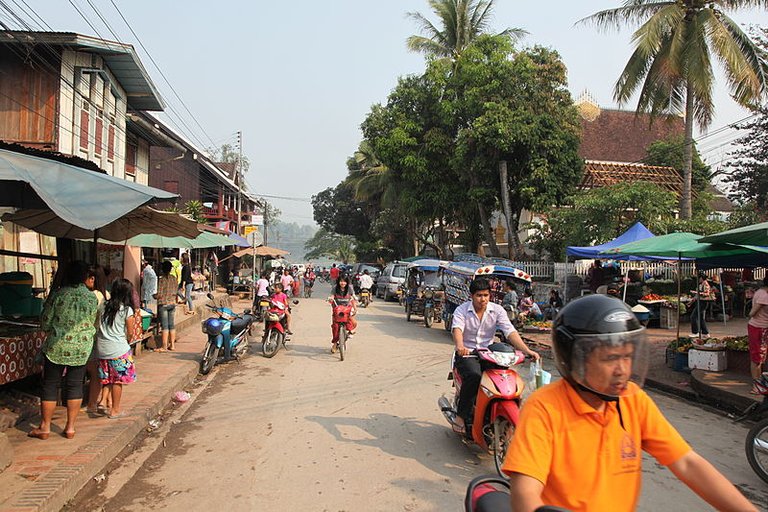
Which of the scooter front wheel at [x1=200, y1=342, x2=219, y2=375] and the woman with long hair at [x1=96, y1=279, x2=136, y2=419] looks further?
the scooter front wheel at [x1=200, y1=342, x2=219, y2=375]

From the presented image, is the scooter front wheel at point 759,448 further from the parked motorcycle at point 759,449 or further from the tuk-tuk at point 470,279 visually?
the tuk-tuk at point 470,279

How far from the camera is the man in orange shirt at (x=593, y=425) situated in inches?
76.9

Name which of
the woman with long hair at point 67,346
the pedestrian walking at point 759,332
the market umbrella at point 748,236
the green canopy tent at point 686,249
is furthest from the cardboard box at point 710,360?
the woman with long hair at point 67,346

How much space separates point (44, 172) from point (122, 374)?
239 cm

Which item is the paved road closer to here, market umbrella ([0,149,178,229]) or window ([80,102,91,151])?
market umbrella ([0,149,178,229])

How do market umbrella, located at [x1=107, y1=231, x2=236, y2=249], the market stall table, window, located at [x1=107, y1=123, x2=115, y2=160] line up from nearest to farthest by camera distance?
the market stall table
market umbrella, located at [x1=107, y1=231, x2=236, y2=249]
window, located at [x1=107, y1=123, x2=115, y2=160]

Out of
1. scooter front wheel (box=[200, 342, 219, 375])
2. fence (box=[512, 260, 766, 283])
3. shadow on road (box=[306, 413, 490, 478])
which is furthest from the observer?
fence (box=[512, 260, 766, 283])

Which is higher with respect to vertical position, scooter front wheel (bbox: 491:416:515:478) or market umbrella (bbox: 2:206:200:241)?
market umbrella (bbox: 2:206:200:241)

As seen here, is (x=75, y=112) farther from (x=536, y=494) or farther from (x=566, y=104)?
(x=566, y=104)

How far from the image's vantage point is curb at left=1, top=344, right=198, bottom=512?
4057 mm

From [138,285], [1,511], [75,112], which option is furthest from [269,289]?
[1,511]

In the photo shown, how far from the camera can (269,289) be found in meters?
14.6

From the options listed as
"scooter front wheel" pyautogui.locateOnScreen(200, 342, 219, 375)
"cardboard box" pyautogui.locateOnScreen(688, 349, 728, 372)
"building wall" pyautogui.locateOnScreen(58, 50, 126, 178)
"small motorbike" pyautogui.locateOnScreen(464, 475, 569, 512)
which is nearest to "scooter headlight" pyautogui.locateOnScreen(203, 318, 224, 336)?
"scooter front wheel" pyautogui.locateOnScreen(200, 342, 219, 375)

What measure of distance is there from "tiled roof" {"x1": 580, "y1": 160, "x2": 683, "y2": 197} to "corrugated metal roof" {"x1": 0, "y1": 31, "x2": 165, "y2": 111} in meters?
16.8
